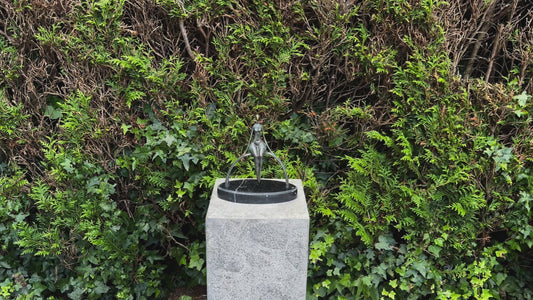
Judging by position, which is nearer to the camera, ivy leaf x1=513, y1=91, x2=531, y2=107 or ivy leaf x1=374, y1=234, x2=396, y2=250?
ivy leaf x1=513, y1=91, x2=531, y2=107

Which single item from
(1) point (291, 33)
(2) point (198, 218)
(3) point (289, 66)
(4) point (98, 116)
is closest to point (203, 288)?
(2) point (198, 218)

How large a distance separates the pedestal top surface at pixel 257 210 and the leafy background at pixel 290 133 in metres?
0.67

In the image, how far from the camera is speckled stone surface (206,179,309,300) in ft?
6.88

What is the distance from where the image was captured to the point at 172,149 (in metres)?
2.96

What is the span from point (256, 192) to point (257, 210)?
0.15 m

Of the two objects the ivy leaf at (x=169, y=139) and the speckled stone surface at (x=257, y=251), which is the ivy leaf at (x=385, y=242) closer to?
the speckled stone surface at (x=257, y=251)

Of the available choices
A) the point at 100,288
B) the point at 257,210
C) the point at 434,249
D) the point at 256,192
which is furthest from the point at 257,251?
the point at 100,288

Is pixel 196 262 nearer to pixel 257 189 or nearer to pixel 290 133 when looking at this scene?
pixel 257 189

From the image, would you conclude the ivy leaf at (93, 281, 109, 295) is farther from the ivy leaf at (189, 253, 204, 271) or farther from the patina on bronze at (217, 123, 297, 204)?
the patina on bronze at (217, 123, 297, 204)

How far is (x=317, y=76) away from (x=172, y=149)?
1.21m

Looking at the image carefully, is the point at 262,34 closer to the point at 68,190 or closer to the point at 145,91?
the point at 145,91

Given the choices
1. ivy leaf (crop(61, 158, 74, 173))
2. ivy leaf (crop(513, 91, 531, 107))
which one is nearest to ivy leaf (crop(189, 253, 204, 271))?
ivy leaf (crop(61, 158, 74, 173))

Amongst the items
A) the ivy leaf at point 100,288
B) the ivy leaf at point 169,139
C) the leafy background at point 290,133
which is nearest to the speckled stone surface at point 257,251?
the leafy background at point 290,133

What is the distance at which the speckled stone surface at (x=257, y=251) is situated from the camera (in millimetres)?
2098
